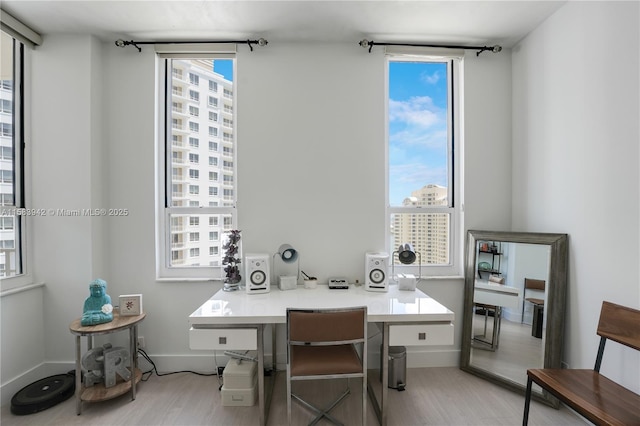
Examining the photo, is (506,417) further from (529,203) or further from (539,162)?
(539,162)

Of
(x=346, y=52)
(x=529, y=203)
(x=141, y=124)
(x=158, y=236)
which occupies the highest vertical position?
(x=346, y=52)

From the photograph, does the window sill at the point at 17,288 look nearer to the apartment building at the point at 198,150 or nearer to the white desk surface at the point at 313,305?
the apartment building at the point at 198,150

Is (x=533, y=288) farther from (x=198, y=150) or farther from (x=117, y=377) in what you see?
(x=117, y=377)

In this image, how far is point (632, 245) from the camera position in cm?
164

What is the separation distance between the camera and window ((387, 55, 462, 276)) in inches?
104

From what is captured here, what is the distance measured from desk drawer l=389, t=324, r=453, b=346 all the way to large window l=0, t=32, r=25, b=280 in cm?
281

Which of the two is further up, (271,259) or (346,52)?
(346,52)

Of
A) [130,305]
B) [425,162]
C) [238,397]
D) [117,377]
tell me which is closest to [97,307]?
[130,305]

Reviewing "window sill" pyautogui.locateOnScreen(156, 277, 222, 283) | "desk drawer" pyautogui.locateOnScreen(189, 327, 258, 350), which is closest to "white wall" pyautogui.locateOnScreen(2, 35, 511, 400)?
"window sill" pyautogui.locateOnScreen(156, 277, 222, 283)

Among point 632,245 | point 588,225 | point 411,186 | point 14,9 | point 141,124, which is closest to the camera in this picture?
point 632,245

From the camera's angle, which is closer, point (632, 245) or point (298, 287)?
point (632, 245)

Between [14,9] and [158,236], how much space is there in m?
1.88

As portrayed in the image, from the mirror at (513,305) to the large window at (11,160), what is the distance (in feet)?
11.9

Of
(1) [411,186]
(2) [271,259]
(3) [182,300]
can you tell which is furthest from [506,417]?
(3) [182,300]
